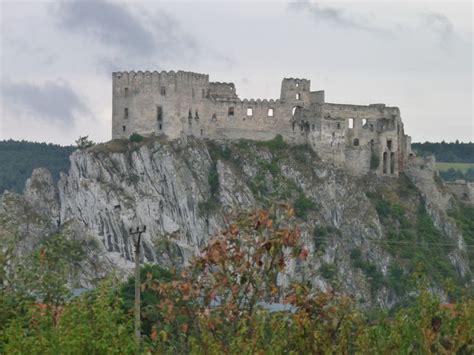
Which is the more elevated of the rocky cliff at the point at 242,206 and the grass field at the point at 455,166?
the grass field at the point at 455,166

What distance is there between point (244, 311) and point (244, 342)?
2.33ft

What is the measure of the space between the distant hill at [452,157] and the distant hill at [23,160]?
36.4 metres

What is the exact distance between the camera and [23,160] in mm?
168875

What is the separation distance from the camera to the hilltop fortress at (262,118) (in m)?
96.0

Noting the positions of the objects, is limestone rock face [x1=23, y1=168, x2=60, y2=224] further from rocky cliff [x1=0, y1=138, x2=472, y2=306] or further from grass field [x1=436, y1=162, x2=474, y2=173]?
grass field [x1=436, y1=162, x2=474, y2=173]

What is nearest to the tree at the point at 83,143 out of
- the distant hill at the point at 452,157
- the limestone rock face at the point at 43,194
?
the limestone rock face at the point at 43,194

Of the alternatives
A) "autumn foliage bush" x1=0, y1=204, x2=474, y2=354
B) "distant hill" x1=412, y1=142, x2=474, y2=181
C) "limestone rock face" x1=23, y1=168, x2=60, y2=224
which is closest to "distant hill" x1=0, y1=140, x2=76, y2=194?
"distant hill" x1=412, y1=142, x2=474, y2=181

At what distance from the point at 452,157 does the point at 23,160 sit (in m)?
48.5

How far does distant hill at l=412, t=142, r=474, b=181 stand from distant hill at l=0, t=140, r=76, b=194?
36.4 m

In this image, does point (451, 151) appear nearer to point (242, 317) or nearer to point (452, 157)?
point (452, 157)

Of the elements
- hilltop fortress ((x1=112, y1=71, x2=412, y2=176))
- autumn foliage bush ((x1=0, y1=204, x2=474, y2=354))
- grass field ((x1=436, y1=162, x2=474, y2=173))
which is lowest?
autumn foliage bush ((x1=0, y1=204, x2=474, y2=354))

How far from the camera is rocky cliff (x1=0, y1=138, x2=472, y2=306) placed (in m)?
95.2

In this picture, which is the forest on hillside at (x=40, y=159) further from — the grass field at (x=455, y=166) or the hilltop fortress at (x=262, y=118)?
the hilltop fortress at (x=262, y=118)

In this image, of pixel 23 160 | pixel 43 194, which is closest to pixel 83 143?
pixel 43 194
